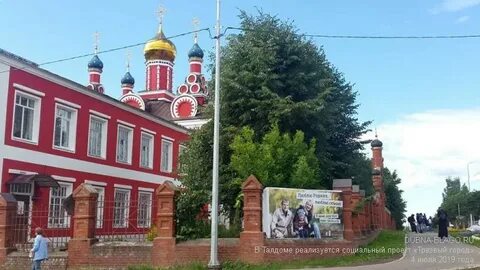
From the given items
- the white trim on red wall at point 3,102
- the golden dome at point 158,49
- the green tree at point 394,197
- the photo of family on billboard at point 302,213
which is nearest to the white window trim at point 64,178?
the white trim on red wall at point 3,102

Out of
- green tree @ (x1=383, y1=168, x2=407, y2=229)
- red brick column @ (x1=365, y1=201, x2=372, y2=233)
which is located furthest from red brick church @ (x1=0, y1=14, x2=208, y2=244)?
green tree @ (x1=383, y1=168, x2=407, y2=229)

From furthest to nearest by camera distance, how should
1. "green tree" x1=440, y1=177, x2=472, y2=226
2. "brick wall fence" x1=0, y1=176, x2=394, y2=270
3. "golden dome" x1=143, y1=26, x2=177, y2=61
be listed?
1. "green tree" x1=440, y1=177, x2=472, y2=226
2. "golden dome" x1=143, y1=26, x2=177, y2=61
3. "brick wall fence" x1=0, y1=176, x2=394, y2=270

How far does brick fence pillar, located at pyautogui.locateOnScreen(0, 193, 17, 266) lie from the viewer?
58.4ft

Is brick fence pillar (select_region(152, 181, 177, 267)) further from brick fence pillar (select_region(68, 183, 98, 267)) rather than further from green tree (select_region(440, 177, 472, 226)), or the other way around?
green tree (select_region(440, 177, 472, 226))

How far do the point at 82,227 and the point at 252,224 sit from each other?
206 inches

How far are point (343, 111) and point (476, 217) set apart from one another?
216 feet

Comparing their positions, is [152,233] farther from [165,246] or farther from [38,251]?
[38,251]

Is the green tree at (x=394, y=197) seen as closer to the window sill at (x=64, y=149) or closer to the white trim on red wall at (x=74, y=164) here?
the white trim on red wall at (x=74, y=164)

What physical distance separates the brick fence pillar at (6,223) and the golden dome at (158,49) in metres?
33.3

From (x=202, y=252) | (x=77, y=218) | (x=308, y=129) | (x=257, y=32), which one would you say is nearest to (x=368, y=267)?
(x=202, y=252)

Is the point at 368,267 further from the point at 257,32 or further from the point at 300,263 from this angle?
the point at 257,32

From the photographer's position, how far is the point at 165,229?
1702cm

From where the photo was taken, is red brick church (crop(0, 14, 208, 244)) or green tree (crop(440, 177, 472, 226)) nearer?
red brick church (crop(0, 14, 208, 244))

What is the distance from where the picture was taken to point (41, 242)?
16.0m
